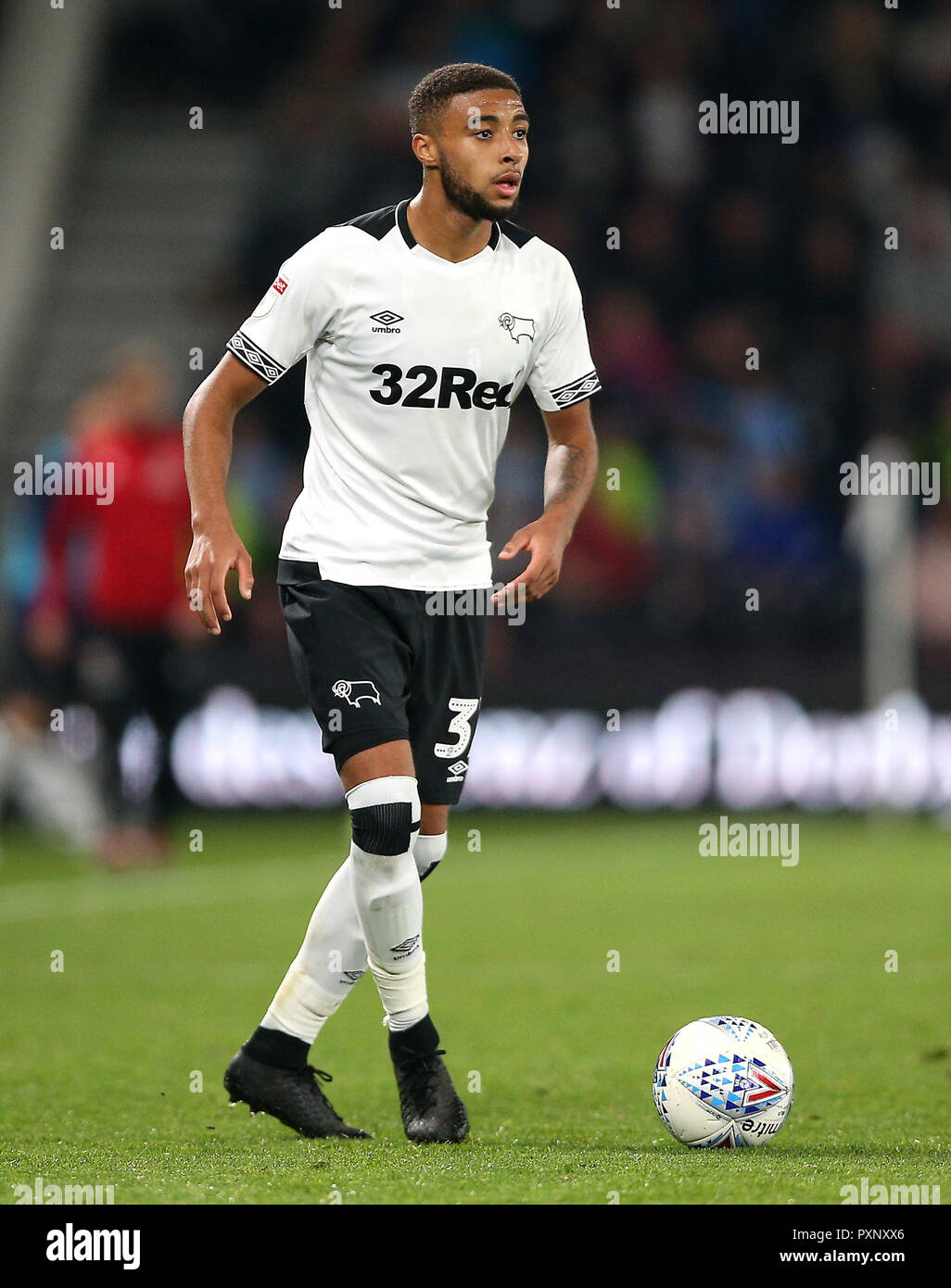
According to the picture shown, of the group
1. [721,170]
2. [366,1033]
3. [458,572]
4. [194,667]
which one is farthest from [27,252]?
[458,572]

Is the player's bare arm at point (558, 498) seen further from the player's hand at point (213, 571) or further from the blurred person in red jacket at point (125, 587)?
the blurred person in red jacket at point (125, 587)

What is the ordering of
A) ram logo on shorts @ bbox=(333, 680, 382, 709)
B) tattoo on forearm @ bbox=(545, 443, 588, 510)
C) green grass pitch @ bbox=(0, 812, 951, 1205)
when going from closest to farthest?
1. green grass pitch @ bbox=(0, 812, 951, 1205)
2. ram logo on shorts @ bbox=(333, 680, 382, 709)
3. tattoo on forearm @ bbox=(545, 443, 588, 510)

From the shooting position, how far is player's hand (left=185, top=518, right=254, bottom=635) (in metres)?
4.29

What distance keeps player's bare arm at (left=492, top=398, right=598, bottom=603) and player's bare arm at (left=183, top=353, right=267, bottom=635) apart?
0.60 m

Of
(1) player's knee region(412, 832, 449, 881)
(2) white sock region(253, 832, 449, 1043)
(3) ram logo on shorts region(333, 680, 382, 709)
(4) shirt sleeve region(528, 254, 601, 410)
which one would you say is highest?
(4) shirt sleeve region(528, 254, 601, 410)

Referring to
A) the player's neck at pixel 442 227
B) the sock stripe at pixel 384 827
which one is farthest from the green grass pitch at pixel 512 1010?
the player's neck at pixel 442 227

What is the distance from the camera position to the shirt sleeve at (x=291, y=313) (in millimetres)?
4492

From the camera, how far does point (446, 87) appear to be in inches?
179

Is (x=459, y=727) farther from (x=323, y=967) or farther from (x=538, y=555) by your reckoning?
(x=323, y=967)

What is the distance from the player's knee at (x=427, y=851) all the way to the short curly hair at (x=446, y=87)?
1661 mm

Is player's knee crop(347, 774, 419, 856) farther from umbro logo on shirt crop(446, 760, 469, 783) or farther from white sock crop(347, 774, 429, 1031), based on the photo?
umbro logo on shirt crop(446, 760, 469, 783)

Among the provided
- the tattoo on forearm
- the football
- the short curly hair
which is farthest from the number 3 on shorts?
the short curly hair

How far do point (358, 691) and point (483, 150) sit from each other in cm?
126

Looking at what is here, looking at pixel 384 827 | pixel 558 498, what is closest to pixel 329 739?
pixel 384 827
